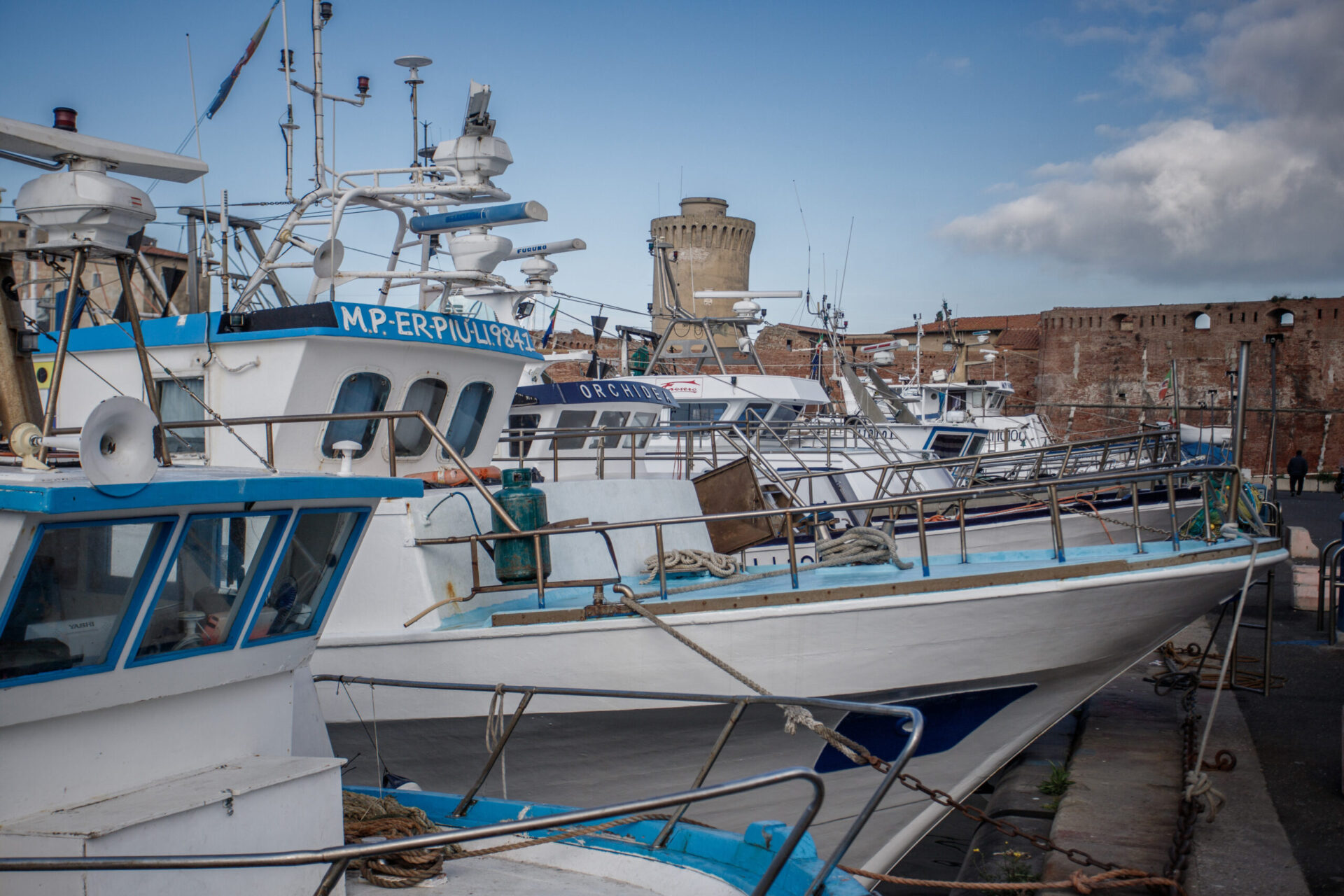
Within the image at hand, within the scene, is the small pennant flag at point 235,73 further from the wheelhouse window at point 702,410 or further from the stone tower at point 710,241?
the stone tower at point 710,241

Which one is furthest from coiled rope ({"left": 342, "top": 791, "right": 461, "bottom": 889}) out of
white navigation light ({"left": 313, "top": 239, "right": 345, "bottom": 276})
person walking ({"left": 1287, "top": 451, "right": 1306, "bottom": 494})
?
person walking ({"left": 1287, "top": 451, "right": 1306, "bottom": 494})

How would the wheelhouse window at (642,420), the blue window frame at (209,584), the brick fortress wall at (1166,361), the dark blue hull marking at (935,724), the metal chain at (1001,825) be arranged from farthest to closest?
1. the brick fortress wall at (1166,361)
2. the wheelhouse window at (642,420)
3. the dark blue hull marking at (935,724)
4. the metal chain at (1001,825)
5. the blue window frame at (209,584)

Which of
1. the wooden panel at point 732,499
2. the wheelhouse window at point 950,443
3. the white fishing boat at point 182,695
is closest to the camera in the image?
the white fishing boat at point 182,695

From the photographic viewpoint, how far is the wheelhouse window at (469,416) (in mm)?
8188

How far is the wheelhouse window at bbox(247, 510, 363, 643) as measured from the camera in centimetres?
414

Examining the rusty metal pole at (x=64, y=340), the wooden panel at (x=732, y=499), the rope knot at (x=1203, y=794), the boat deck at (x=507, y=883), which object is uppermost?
the rusty metal pole at (x=64, y=340)

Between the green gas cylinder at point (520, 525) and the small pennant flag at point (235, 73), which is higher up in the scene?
the small pennant flag at point (235, 73)

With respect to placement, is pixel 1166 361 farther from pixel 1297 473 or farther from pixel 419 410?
pixel 419 410

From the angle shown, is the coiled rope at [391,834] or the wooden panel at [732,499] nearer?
the coiled rope at [391,834]

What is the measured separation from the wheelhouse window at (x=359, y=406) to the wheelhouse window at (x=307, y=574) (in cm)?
310

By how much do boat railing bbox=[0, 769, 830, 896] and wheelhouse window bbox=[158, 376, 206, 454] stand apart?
4.84 metres

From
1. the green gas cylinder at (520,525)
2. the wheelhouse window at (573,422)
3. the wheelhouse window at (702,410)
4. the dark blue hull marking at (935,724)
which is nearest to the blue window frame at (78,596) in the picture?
the green gas cylinder at (520,525)

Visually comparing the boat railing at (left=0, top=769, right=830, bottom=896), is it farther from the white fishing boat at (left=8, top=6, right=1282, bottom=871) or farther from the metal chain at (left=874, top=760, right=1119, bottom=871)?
the white fishing boat at (left=8, top=6, right=1282, bottom=871)

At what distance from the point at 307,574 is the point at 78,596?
974mm
